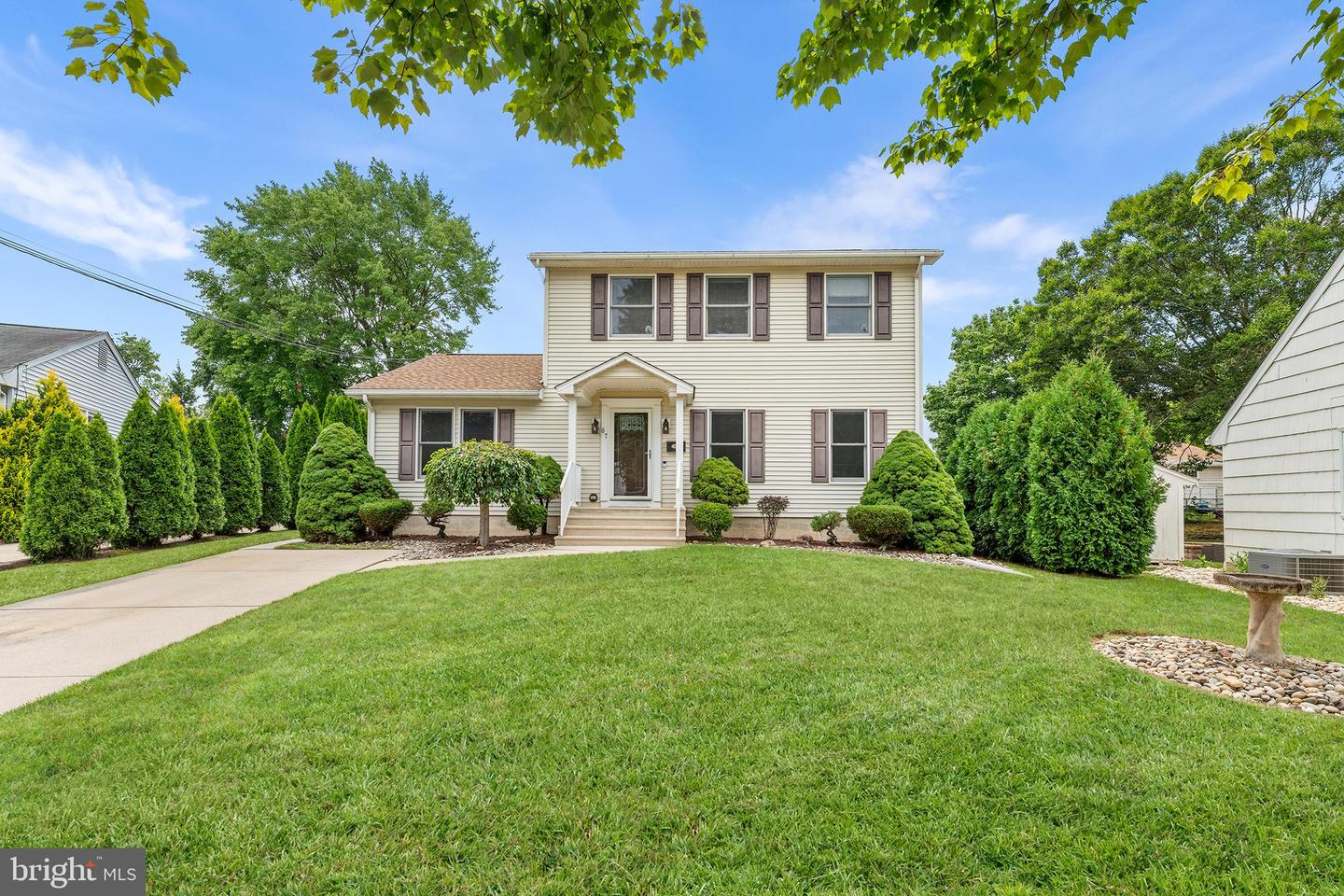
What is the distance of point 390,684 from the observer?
11.2 ft

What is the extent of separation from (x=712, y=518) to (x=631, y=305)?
4763 millimetres

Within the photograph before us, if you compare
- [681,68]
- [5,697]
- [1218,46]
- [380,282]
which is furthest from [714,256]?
[380,282]

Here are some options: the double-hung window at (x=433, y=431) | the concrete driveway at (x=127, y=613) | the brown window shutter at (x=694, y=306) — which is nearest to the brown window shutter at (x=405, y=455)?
the double-hung window at (x=433, y=431)

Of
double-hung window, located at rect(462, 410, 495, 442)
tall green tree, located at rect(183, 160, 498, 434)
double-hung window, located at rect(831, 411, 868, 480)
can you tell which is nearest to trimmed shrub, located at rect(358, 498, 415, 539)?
double-hung window, located at rect(462, 410, 495, 442)

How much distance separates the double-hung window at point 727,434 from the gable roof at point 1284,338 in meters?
7.79

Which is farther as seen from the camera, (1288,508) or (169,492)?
(169,492)

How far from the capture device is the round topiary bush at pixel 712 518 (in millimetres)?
9820

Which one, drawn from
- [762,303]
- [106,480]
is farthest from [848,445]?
[106,480]

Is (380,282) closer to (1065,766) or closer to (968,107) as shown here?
(968,107)

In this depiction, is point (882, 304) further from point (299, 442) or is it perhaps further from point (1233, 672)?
point (299, 442)

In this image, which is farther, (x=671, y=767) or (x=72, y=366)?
(x=72, y=366)

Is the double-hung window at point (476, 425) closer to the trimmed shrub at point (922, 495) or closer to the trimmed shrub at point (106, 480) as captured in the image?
the trimmed shrub at point (106, 480)

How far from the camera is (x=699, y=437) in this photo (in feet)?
37.2

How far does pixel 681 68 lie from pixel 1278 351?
32.6 feet
